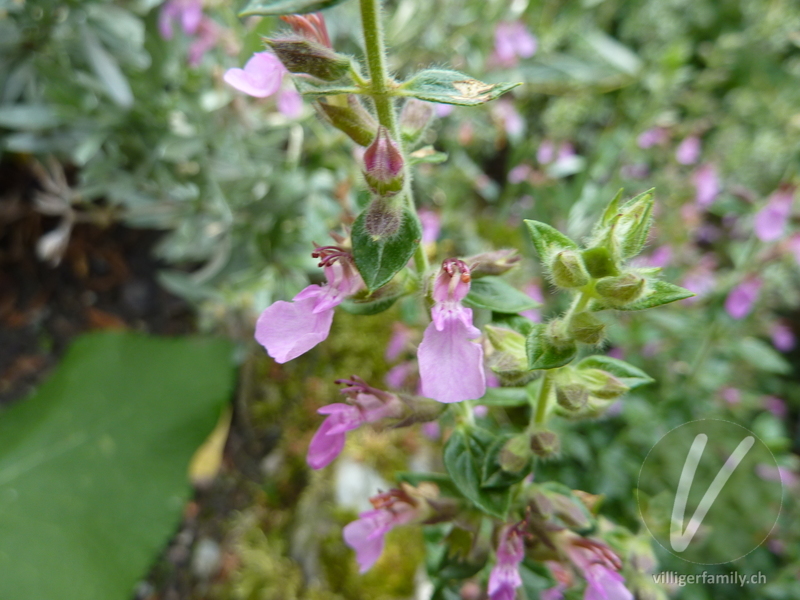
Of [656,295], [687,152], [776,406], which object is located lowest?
[776,406]

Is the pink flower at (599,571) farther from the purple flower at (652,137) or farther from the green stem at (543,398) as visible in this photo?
the purple flower at (652,137)

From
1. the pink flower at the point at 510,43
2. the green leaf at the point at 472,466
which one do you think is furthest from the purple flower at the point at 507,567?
the pink flower at the point at 510,43

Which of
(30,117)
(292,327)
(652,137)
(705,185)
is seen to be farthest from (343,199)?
(652,137)

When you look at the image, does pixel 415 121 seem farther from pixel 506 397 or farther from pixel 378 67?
pixel 506 397

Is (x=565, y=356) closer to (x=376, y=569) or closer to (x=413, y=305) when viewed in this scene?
(x=413, y=305)

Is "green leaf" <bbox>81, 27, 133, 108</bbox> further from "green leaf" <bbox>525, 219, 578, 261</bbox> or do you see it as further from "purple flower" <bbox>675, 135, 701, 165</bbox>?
"purple flower" <bbox>675, 135, 701, 165</bbox>

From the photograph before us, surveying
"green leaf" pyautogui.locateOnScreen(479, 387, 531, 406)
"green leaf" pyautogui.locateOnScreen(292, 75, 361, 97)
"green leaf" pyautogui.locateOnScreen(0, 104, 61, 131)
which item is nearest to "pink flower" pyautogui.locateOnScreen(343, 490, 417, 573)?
"green leaf" pyautogui.locateOnScreen(479, 387, 531, 406)
